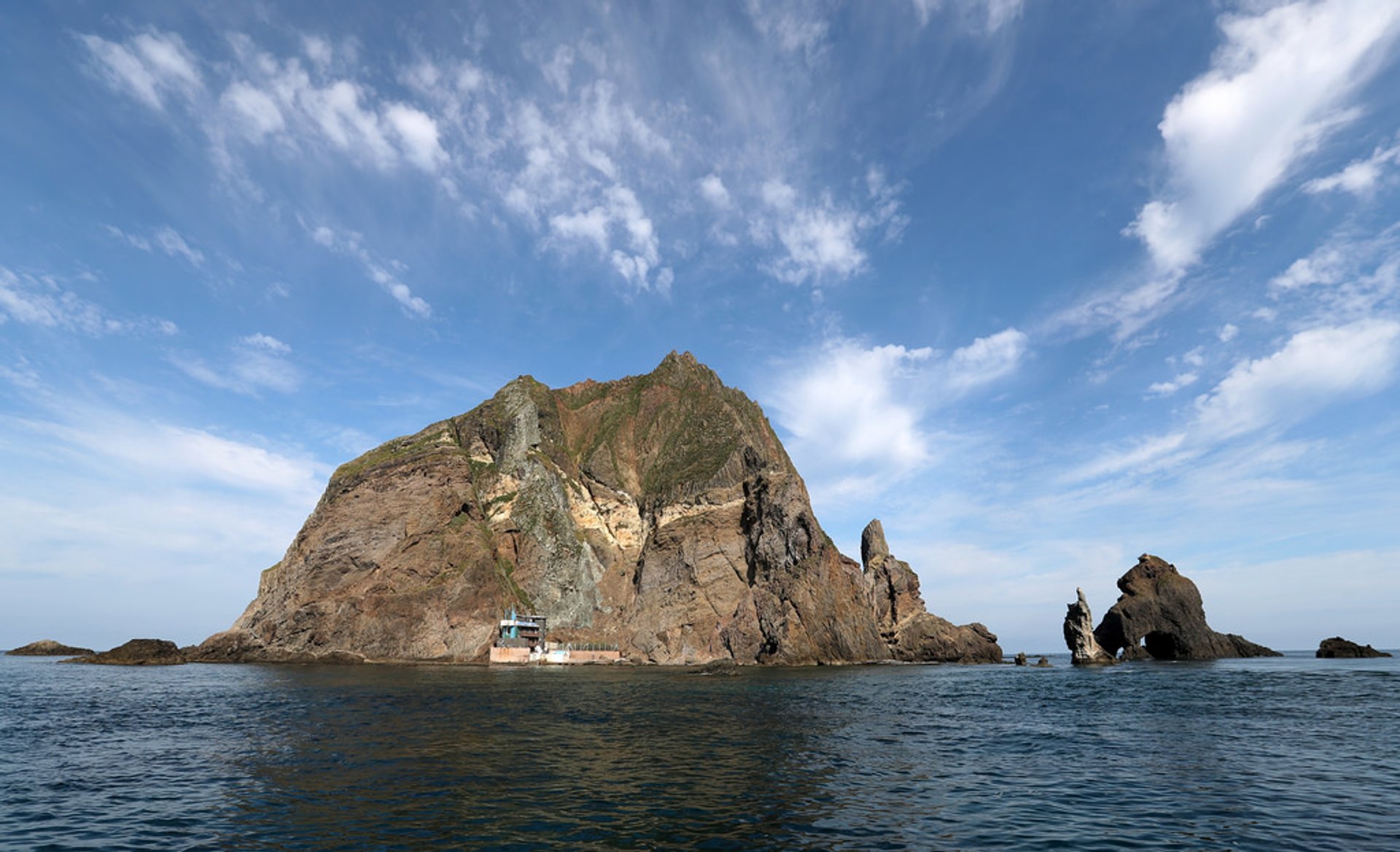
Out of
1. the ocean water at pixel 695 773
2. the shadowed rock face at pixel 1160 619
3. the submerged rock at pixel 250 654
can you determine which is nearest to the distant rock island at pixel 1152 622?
the shadowed rock face at pixel 1160 619

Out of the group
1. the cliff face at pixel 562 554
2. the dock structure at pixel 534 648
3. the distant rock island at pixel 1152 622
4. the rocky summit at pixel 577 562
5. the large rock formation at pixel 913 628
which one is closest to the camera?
the dock structure at pixel 534 648

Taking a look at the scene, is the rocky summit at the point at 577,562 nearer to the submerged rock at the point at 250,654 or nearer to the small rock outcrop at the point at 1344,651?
the submerged rock at the point at 250,654

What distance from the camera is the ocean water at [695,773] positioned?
17078 mm

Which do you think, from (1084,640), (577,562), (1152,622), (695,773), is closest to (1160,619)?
(1152,622)

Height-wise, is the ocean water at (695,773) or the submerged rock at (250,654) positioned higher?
the submerged rock at (250,654)

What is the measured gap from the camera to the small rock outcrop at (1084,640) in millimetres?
128000

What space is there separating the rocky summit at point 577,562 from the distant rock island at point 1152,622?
24.4 m

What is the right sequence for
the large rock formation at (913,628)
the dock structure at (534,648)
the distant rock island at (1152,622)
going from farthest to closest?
the large rock formation at (913,628) → the distant rock island at (1152,622) → the dock structure at (534,648)

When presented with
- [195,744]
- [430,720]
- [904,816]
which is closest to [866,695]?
[430,720]

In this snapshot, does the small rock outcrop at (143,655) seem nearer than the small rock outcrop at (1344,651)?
Yes

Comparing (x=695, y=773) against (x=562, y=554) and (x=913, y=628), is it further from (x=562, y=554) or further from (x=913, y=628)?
(x=913, y=628)

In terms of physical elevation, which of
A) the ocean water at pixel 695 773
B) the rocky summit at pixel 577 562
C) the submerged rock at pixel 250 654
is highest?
the rocky summit at pixel 577 562

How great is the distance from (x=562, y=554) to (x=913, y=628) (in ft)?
253

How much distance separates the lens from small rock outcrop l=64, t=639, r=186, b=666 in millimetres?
114875
